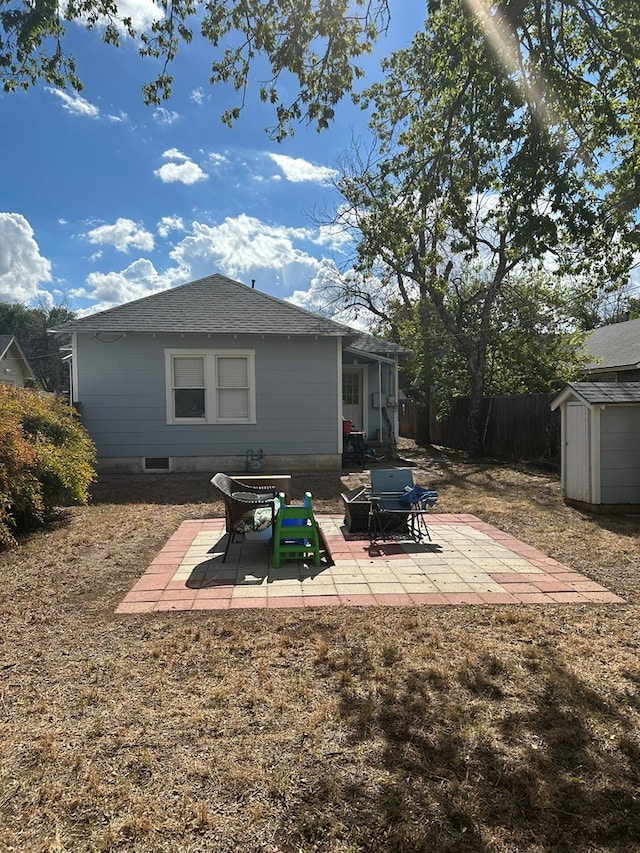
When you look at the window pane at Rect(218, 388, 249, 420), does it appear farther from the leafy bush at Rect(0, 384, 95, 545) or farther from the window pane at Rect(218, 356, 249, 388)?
the leafy bush at Rect(0, 384, 95, 545)

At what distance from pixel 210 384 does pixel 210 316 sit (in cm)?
145

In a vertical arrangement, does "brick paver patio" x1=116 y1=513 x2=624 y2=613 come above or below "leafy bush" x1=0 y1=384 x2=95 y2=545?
below

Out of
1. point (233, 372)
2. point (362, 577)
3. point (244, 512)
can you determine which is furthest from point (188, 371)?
point (362, 577)

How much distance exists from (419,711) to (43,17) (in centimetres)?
609

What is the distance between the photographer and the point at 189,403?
1150cm

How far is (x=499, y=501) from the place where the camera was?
30.2 feet

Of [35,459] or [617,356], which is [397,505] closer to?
[35,459]

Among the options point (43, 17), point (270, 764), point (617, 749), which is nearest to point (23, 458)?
point (43, 17)

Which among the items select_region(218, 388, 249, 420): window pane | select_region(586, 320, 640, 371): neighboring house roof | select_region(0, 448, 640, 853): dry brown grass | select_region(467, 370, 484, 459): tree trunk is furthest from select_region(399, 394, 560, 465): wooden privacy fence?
select_region(0, 448, 640, 853): dry brown grass

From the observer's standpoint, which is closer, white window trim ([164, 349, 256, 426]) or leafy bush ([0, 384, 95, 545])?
leafy bush ([0, 384, 95, 545])

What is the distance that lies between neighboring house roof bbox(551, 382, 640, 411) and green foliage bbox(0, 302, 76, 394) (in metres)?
43.6

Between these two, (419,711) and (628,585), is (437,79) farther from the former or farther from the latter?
(419,711)

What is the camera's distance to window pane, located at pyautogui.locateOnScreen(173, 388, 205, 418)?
1148 centimetres

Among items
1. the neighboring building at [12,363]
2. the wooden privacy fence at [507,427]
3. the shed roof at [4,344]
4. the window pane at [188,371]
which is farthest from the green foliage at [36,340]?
the window pane at [188,371]
